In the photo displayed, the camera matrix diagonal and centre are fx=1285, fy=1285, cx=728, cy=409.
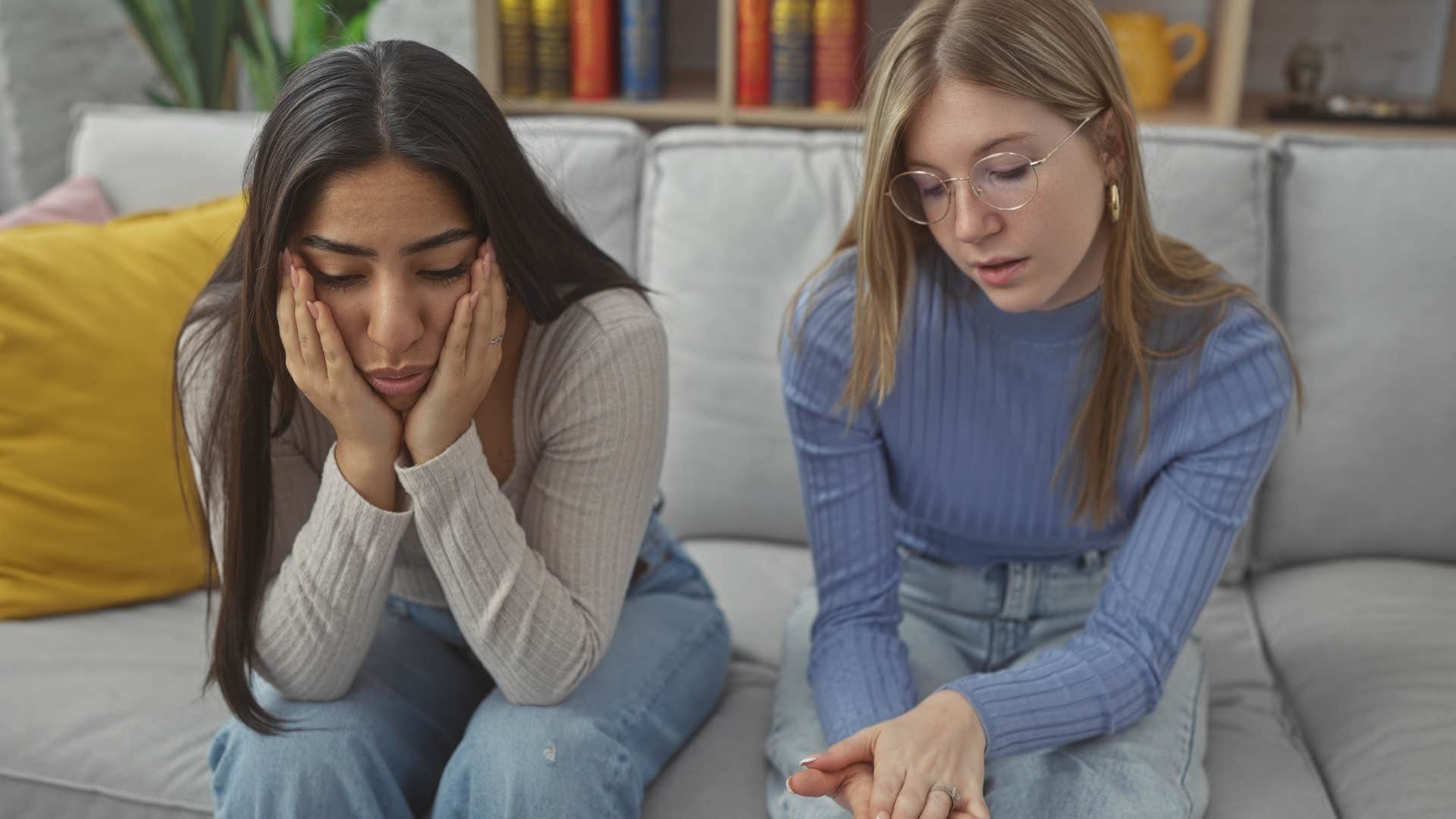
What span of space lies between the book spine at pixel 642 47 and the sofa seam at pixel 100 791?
1.53 meters

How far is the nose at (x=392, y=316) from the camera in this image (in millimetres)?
1006

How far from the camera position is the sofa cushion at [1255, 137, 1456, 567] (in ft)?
4.83

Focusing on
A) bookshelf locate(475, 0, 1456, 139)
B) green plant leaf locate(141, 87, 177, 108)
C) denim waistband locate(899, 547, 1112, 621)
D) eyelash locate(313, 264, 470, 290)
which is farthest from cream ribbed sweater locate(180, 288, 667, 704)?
green plant leaf locate(141, 87, 177, 108)

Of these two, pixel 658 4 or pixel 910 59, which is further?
pixel 658 4

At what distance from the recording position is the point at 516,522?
1123 mm

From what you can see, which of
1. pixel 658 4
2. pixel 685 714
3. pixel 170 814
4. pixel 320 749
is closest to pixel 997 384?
pixel 685 714

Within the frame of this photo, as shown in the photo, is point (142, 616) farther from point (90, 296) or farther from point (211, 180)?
point (211, 180)

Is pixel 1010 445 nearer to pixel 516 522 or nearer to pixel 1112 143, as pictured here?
pixel 1112 143

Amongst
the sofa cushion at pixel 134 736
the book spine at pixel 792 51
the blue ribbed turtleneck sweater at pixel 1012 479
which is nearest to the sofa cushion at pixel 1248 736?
the blue ribbed turtleneck sweater at pixel 1012 479

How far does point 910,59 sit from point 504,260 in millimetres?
375

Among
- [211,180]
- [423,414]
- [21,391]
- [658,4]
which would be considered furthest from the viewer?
[658,4]

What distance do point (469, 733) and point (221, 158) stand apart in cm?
101

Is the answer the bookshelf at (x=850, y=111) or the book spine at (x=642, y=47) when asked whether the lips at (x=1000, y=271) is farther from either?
the book spine at (x=642, y=47)

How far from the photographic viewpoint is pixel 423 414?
1058 mm
